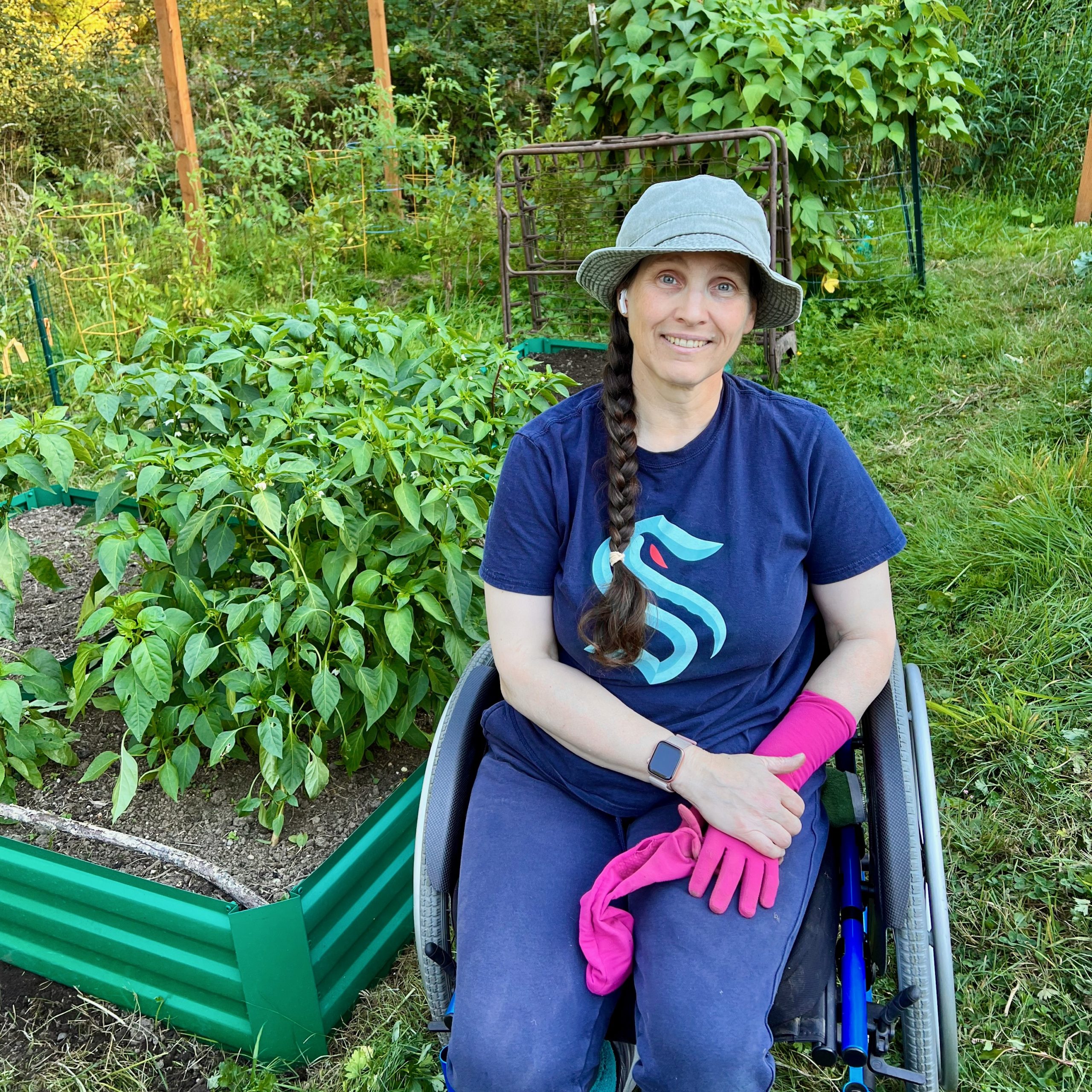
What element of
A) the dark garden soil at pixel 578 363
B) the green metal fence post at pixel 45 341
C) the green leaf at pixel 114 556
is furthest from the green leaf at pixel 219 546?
the dark garden soil at pixel 578 363

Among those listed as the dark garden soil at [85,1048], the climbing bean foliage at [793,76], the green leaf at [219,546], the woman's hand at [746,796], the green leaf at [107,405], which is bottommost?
the dark garden soil at [85,1048]

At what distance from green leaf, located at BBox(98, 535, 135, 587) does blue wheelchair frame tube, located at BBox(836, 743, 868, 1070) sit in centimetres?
131

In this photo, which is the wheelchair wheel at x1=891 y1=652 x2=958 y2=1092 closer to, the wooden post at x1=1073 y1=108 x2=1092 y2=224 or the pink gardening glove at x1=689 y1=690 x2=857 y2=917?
the pink gardening glove at x1=689 y1=690 x2=857 y2=917

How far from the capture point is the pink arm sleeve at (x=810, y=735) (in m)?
1.45

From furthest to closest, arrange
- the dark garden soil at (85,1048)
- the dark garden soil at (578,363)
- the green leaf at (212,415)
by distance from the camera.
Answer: the dark garden soil at (578,363), the green leaf at (212,415), the dark garden soil at (85,1048)

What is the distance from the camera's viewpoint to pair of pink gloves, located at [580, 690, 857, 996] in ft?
4.38

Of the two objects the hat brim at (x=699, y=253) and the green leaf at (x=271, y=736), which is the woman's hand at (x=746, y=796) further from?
the green leaf at (x=271, y=736)

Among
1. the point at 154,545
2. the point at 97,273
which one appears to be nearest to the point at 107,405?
the point at 154,545

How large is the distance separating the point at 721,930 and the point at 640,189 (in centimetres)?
417

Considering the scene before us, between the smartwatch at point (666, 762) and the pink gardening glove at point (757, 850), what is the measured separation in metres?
0.09

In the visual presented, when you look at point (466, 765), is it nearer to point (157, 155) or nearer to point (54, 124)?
point (157, 155)

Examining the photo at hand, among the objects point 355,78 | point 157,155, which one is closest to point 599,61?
point 157,155

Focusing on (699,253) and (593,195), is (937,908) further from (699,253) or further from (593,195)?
(593,195)

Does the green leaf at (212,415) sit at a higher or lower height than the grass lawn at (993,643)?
higher
